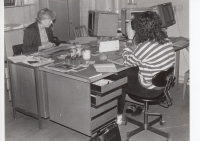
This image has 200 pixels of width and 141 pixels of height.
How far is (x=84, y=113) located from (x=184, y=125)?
1184 mm

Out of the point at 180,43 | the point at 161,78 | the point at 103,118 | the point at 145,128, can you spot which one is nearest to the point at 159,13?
the point at 180,43

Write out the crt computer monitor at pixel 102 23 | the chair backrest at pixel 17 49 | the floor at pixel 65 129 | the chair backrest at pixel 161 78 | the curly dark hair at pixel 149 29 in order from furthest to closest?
1. the chair backrest at pixel 17 49
2. the crt computer monitor at pixel 102 23
3. the floor at pixel 65 129
4. the curly dark hair at pixel 149 29
5. the chair backrest at pixel 161 78

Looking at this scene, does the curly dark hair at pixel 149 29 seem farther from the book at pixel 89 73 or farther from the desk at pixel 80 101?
the book at pixel 89 73

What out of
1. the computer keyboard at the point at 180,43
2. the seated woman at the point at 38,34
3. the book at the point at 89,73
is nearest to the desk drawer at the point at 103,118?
the book at the point at 89,73

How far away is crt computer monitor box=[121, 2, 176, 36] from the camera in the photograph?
12.9ft

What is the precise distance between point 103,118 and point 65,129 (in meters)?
0.53

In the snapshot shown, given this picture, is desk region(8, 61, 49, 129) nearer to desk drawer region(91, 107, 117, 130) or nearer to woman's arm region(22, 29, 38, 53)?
woman's arm region(22, 29, 38, 53)

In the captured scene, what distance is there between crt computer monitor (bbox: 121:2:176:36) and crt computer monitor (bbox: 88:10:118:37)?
6.2 inches

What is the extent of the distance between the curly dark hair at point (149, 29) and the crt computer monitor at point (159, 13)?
1000mm

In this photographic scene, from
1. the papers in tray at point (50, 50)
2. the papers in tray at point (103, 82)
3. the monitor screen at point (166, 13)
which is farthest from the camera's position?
the monitor screen at point (166, 13)

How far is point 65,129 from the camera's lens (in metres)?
3.33

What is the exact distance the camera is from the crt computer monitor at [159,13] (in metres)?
3.94

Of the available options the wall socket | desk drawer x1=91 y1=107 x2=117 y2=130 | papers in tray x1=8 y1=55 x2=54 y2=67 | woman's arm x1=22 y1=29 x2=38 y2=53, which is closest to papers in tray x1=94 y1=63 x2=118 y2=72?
desk drawer x1=91 y1=107 x2=117 y2=130

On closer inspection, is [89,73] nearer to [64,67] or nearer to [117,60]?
[64,67]
